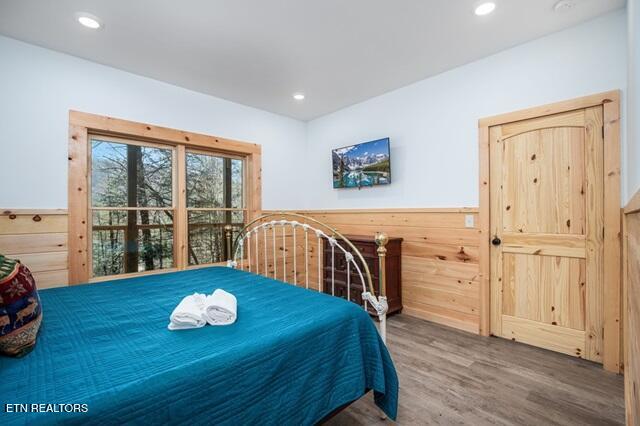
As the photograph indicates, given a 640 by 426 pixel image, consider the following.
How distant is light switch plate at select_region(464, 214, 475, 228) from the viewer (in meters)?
2.79

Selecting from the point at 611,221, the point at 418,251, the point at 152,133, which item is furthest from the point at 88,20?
the point at 611,221

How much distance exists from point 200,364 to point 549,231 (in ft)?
8.93

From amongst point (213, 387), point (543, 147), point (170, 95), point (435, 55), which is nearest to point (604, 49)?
point (543, 147)

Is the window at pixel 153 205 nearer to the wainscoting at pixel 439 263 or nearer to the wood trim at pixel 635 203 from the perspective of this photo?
the wainscoting at pixel 439 263

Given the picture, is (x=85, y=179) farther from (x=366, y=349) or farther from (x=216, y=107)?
(x=366, y=349)

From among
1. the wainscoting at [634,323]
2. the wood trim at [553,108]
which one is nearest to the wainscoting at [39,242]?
the wainscoting at [634,323]

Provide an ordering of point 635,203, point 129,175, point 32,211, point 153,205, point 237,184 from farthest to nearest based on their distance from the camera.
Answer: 1. point 237,184
2. point 153,205
3. point 129,175
4. point 32,211
5. point 635,203

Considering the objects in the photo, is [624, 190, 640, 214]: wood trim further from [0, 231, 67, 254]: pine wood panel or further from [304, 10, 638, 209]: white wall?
[0, 231, 67, 254]: pine wood panel

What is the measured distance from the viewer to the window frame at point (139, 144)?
2.60 metres

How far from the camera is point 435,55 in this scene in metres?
2.63

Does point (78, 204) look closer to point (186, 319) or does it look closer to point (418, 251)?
point (186, 319)

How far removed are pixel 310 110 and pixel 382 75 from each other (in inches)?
50.3

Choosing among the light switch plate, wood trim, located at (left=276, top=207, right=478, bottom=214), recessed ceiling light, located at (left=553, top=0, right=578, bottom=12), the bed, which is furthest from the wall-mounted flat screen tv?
the bed

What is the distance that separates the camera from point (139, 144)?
3059mm
